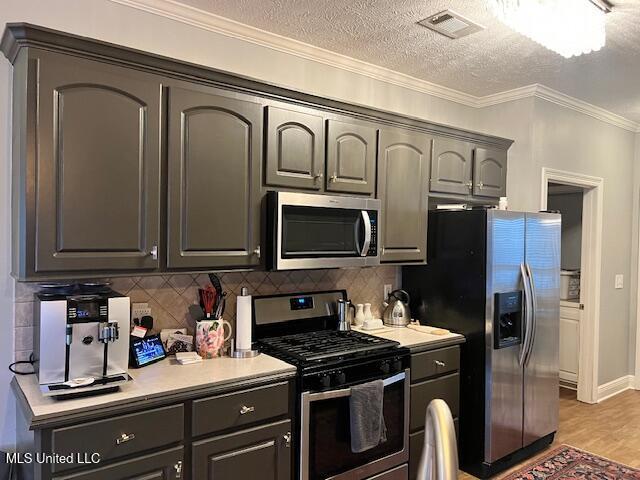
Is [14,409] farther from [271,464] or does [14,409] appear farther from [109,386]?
[271,464]

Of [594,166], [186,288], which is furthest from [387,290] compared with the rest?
[594,166]

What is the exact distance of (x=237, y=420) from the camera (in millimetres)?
2102

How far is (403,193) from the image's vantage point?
10.4 ft

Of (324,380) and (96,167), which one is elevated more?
(96,167)

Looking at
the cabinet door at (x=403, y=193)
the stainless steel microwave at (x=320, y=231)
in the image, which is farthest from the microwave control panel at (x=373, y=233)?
the cabinet door at (x=403, y=193)

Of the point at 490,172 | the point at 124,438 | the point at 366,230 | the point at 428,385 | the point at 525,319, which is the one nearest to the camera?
the point at 124,438

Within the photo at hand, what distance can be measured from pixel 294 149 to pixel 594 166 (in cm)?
324

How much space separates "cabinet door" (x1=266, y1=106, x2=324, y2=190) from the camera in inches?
99.4

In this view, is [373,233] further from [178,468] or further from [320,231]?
[178,468]

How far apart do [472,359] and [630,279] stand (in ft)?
9.50

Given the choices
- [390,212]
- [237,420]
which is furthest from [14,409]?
[390,212]

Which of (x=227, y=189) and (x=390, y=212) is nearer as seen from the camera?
(x=227, y=189)

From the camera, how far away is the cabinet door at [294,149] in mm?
2525

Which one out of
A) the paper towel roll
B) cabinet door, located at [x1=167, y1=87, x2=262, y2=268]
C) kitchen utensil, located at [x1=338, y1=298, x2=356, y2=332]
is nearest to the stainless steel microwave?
cabinet door, located at [x1=167, y1=87, x2=262, y2=268]
